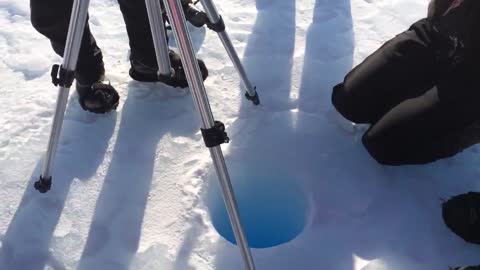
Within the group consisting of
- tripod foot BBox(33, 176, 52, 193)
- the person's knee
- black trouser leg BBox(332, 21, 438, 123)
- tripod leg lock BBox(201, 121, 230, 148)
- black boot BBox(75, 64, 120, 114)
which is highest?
tripod leg lock BBox(201, 121, 230, 148)

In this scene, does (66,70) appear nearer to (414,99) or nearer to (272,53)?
(272,53)

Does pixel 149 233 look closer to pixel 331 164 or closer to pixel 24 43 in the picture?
pixel 331 164

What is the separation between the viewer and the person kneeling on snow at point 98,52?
1.79 meters

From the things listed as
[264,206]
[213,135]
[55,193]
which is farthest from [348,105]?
A: [55,193]

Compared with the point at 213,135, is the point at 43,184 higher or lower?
lower

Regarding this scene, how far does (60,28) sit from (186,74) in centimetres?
77

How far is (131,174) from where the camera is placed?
191cm

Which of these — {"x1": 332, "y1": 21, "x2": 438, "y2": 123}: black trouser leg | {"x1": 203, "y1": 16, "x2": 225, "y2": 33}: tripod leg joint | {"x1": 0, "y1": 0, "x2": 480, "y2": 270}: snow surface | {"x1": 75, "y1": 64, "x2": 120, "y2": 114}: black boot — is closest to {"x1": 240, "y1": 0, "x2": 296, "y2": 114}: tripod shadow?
{"x1": 0, "y1": 0, "x2": 480, "y2": 270}: snow surface

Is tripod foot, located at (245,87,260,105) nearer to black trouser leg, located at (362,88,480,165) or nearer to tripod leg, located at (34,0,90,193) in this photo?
black trouser leg, located at (362,88,480,165)

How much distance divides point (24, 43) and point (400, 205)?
76.4 inches

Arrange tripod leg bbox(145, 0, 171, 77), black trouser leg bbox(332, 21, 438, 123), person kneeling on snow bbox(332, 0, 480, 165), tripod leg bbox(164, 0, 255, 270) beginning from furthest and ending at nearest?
1. black trouser leg bbox(332, 21, 438, 123)
2. person kneeling on snow bbox(332, 0, 480, 165)
3. tripod leg bbox(145, 0, 171, 77)
4. tripod leg bbox(164, 0, 255, 270)

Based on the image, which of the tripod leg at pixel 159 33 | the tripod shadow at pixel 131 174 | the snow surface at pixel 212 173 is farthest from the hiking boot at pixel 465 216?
the tripod leg at pixel 159 33

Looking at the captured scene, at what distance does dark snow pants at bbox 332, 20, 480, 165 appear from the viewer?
1736 mm

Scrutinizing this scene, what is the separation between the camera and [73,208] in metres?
1.81
